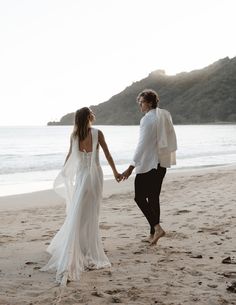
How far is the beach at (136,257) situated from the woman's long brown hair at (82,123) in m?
1.57

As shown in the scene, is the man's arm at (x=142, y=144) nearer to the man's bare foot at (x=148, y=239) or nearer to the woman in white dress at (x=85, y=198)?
the woman in white dress at (x=85, y=198)

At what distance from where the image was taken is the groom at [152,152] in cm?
601

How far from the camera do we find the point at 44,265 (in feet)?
17.4

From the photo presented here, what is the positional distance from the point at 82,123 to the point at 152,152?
4.05 feet

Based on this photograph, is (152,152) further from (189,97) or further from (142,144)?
(189,97)

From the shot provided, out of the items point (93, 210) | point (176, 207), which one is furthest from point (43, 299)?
point (176, 207)

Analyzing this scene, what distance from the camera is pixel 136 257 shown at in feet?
18.4

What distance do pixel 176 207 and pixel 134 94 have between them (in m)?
166

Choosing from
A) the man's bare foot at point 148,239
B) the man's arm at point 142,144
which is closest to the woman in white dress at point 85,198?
the man's arm at point 142,144

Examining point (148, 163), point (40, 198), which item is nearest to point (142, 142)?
point (148, 163)

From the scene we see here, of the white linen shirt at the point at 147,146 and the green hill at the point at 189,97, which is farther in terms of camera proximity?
the green hill at the point at 189,97

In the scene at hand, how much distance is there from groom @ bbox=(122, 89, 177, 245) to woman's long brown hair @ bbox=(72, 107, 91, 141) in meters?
0.99

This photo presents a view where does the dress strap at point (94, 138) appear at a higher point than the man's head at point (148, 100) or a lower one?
lower

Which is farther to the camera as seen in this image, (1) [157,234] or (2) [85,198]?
(1) [157,234]
